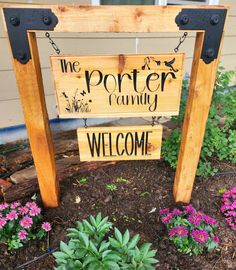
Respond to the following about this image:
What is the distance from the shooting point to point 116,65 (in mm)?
1335

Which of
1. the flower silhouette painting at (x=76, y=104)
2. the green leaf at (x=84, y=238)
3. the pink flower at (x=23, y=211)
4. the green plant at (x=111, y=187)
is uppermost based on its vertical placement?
the flower silhouette painting at (x=76, y=104)

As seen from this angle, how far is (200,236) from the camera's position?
59.6 inches

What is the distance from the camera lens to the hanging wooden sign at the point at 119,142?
4.96 ft

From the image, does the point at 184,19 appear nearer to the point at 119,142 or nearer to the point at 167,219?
the point at 119,142

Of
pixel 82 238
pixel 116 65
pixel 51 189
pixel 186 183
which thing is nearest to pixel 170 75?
pixel 116 65

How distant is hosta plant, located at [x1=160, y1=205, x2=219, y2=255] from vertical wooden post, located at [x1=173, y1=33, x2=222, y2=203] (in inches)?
9.0

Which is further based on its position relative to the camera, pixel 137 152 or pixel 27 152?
pixel 27 152

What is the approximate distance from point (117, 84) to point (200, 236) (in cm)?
105

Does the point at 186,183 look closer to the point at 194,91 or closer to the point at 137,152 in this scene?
the point at 137,152

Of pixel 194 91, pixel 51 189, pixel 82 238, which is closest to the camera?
pixel 82 238

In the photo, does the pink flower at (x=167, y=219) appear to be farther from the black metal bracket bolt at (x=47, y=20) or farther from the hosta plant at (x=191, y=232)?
the black metal bracket bolt at (x=47, y=20)

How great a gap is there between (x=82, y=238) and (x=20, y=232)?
608 millimetres

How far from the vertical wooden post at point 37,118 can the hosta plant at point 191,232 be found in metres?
0.84

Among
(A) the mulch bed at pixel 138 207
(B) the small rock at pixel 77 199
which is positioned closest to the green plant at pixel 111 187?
(A) the mulch bed at pixel 138 207
